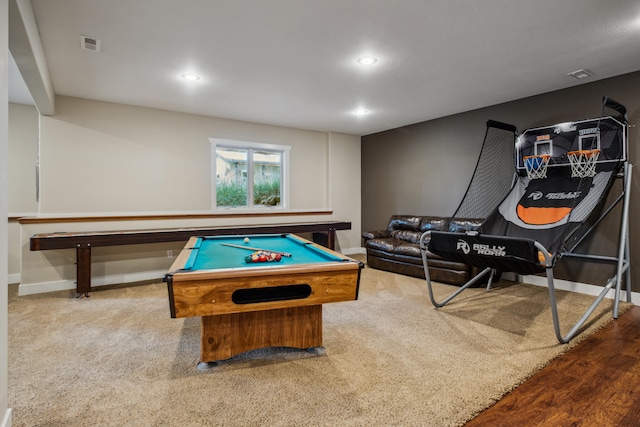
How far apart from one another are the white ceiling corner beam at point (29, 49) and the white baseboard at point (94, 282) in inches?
84.8

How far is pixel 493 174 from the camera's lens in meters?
4.67

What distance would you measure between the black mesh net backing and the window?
3103 mm

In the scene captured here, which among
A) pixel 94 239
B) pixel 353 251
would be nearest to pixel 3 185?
pixel 94 239

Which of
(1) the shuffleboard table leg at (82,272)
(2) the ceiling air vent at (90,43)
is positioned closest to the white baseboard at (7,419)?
(1) the shuffleboard table leg at (82,272)

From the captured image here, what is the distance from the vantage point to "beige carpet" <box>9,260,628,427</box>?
171 centimetres

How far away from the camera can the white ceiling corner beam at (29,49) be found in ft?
→ 6.73

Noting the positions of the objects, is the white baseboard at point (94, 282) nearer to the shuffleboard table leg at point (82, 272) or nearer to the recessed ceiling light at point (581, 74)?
Answer: the shuffleboard table leg at point (82, 272)

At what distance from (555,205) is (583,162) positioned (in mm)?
623

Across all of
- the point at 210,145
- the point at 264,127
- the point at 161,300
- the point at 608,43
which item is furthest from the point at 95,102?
the point at 608,43

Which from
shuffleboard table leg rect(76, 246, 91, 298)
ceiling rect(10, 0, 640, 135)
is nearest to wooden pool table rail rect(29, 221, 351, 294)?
shuffleboard table leg rect(76, 246, 91, 298)

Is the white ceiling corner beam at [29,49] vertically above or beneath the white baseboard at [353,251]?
above

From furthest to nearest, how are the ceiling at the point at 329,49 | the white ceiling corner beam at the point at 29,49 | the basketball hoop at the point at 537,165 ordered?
the basketball hoop at the point at 537,165 → the ceiling at the point at 329,49 → the white ceiling corner beam at the point at 29,49

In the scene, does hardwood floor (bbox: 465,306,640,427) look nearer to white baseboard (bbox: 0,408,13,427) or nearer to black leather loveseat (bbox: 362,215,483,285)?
black leather loveseat (bbox: 362,215,483,285)

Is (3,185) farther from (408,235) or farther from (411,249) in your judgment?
(408,235)
